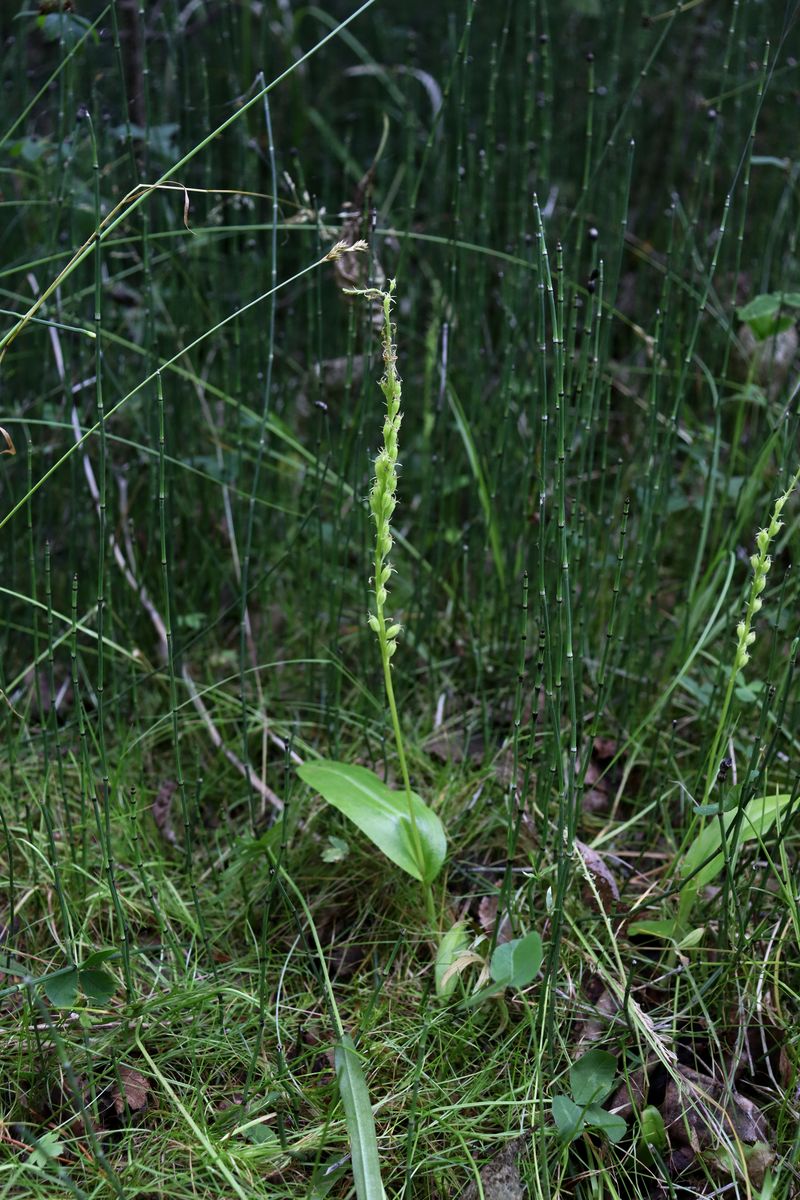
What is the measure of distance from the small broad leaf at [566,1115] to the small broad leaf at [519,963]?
107 mm

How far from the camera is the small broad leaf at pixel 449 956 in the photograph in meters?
1.09

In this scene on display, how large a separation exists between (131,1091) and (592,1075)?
0.44 m

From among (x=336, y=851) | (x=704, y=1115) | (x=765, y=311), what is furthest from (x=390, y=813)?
(x=765, y=311)

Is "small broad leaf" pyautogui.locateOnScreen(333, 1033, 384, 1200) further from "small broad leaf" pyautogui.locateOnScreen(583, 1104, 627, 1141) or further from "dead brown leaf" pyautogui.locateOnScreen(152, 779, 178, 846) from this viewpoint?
"dead brown leaf" pyautogui.locateOnScreen(152, 779, 178, 846)

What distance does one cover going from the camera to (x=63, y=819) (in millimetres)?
1366

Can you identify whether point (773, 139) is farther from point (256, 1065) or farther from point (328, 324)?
point (256, 1065)

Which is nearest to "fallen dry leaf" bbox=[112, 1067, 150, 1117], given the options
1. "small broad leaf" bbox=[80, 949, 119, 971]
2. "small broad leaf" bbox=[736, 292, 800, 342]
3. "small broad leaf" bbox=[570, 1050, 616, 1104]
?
"small broad leaf" bbox=[80, 949, 119, 971]

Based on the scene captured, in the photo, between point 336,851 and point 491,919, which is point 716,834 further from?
point 336,851

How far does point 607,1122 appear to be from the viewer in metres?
0.96

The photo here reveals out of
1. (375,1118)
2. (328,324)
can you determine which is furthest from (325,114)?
(375,1118)

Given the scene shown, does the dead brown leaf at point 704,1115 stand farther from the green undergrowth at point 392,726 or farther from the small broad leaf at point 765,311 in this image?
the small broad leaf at point 765,311

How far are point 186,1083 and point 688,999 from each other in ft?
1.74

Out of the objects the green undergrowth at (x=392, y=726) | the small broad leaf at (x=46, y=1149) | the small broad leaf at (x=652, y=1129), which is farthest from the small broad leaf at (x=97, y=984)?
the small broad leaf at (x=652, y=1129)

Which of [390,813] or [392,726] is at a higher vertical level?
[390,813]
